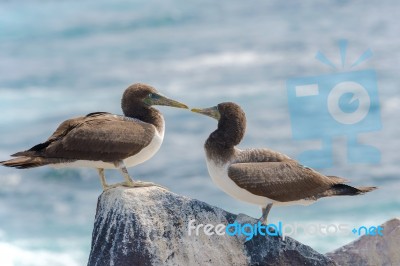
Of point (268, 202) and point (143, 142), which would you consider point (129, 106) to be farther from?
point (268, 202)

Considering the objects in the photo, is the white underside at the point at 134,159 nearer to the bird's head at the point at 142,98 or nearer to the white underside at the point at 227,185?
the bird's head at the point at 142,98

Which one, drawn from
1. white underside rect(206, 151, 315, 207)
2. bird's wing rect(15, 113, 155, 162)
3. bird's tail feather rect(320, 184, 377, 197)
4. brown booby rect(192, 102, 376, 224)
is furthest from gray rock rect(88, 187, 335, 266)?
bird's tail feather rect(320, 184, 377, 197)

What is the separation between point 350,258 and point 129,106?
5210 millimetres

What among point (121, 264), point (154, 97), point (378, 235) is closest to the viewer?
point (121, 264)

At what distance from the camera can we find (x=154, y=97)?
52.5ft

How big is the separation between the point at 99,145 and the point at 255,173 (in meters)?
2.32

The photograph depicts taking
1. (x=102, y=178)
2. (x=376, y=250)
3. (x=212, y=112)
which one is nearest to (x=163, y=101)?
(x=212, y=112)

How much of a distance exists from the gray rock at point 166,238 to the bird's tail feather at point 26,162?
41.7 inches

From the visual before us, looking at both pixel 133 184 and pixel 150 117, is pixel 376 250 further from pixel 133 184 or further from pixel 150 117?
pixel 133 184

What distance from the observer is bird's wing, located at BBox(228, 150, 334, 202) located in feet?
49.9

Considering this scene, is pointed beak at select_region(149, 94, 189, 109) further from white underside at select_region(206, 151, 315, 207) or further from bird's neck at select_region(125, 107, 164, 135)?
white underside at select_region(206, 151, 315, 207)

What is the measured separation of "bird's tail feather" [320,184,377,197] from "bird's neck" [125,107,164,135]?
2696 millimetres

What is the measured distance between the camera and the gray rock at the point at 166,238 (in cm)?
1500

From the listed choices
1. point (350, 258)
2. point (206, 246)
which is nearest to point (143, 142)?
point (206, 246)
